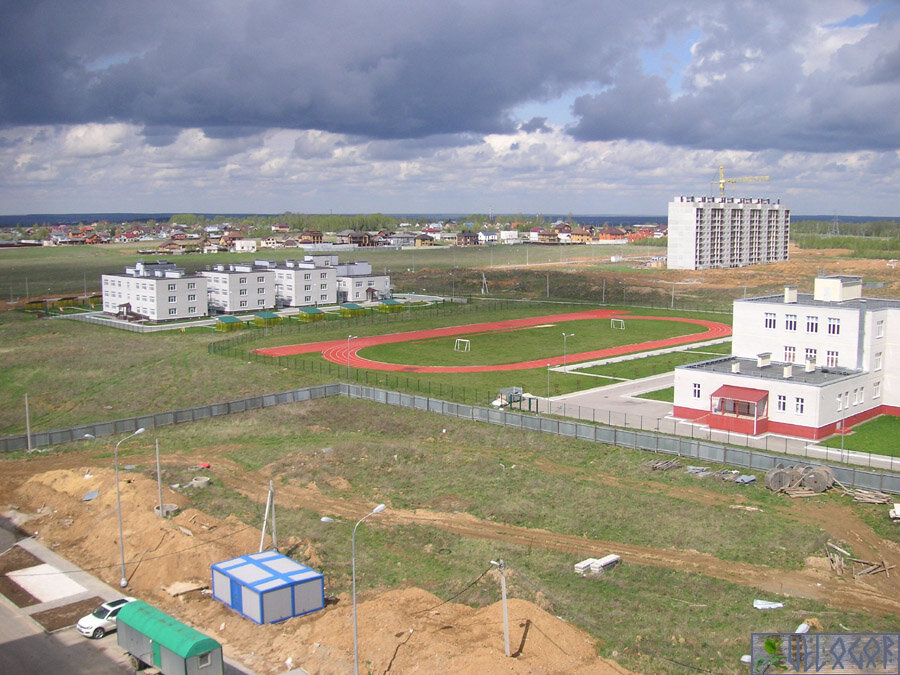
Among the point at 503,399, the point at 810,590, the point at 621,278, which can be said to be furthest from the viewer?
the point at 621,278

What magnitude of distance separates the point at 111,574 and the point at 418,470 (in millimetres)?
17978

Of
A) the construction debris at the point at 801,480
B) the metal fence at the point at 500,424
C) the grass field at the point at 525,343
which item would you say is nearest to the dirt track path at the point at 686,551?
the construction debris at the point at 801,480

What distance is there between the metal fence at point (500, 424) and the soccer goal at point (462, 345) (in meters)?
22.7

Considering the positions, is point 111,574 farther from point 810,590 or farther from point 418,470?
point 810,590

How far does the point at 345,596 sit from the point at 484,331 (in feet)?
226

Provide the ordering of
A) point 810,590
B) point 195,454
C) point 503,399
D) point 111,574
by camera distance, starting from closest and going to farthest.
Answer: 1. point 810,590
2. point 111,574
3. point 195,454
4. point 503,399

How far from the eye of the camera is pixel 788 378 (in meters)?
54.0

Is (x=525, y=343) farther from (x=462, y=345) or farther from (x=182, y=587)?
(x=182, y=587)

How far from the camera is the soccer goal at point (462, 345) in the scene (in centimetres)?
8606

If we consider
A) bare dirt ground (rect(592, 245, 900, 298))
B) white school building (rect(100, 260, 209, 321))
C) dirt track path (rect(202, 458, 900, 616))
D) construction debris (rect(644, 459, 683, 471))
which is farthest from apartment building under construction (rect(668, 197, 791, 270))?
dirt track path (rect(202, 458, 900, 616))

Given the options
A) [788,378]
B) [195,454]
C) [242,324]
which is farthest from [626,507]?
[242,324]

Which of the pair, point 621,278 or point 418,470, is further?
point 621,278

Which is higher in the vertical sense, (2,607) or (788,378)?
(788,378)

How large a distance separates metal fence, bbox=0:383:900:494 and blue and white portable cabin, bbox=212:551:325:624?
962 inches
